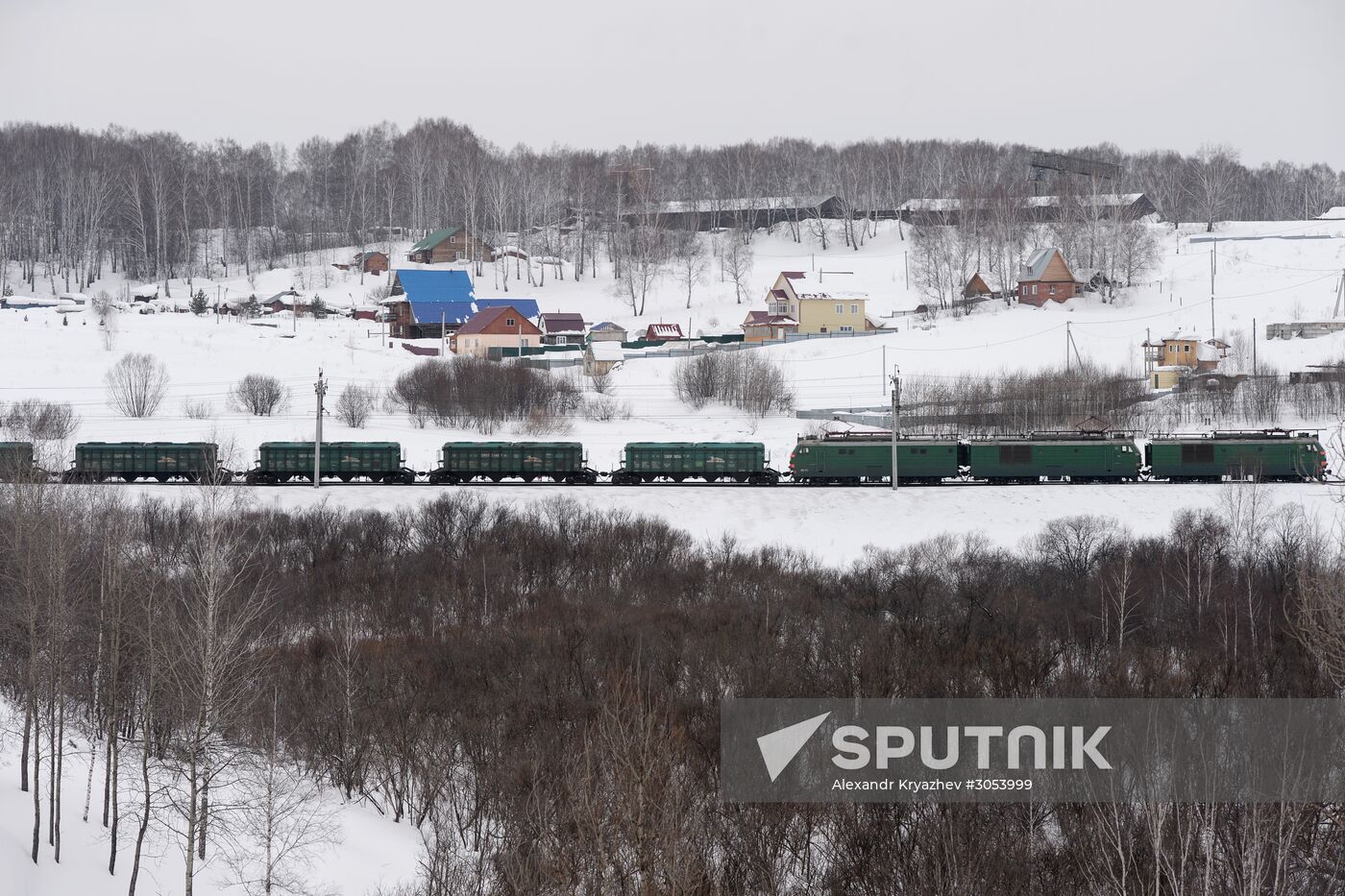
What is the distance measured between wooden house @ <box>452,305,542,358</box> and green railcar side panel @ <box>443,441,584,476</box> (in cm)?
3730

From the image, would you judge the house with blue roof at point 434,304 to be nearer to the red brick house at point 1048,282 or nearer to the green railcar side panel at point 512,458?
the red brick house at point 1048,282

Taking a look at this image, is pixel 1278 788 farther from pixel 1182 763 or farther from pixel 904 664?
pixel 904 664

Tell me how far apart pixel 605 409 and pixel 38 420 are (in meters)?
32.5

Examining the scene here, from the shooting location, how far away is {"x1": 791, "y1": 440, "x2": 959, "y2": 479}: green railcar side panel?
177ft

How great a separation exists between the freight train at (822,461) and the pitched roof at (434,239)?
71.6 metres

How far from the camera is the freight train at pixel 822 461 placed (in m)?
53.8

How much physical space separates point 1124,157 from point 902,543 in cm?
13445

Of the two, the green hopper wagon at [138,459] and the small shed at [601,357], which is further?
the small shed at [601,357]

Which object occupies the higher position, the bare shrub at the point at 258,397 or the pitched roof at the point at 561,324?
the pitched roof at the point at 561,324

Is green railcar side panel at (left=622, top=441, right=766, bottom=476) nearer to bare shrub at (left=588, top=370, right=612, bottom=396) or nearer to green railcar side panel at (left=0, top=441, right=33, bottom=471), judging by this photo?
bare shrub at (left=588, top=370, right=612, bottom=396)

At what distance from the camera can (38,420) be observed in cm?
6294

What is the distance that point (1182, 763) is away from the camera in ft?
74.6

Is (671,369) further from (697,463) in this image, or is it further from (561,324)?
(697,463)

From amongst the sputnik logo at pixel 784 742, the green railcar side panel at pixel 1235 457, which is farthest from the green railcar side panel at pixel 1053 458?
the sputnik logo at pixel 784 742
